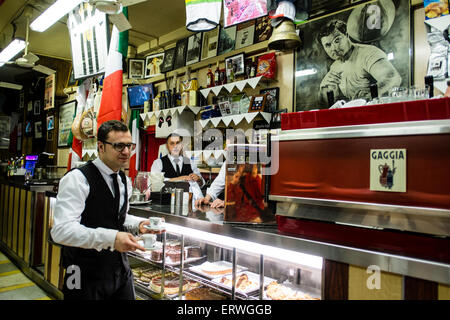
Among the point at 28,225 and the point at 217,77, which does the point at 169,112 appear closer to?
the point at 217,77

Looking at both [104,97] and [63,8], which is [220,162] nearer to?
[104,97]

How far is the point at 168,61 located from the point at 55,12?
1.94 meters

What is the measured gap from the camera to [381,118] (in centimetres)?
132

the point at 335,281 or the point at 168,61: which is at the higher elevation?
the point at 168,61

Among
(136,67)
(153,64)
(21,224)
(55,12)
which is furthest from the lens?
(136,67)

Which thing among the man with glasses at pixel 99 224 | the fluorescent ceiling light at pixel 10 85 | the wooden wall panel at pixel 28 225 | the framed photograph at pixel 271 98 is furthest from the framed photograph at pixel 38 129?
the man with glasses at pixel 99 224

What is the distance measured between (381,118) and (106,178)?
161 centimetres

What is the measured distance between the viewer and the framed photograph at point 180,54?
17.6 ft

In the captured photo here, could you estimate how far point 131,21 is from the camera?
5.46 metres

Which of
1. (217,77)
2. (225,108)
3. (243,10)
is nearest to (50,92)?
(217,77)

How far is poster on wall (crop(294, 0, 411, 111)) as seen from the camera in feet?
9.95

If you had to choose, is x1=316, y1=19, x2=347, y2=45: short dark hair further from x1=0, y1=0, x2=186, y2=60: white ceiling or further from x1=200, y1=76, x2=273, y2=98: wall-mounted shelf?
x1=0, y1=0, x2=186, y2=60: white ceiling

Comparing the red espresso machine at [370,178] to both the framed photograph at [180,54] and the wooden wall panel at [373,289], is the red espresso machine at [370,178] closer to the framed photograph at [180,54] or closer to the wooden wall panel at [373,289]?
the wooden wall panel at [373,289]

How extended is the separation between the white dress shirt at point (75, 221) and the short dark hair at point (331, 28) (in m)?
2.90
